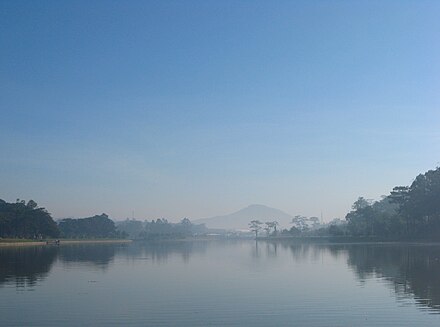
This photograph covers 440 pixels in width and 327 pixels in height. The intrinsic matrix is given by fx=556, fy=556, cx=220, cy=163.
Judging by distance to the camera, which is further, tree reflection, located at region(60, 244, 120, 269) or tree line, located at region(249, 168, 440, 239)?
tree line, located at region(249, 168, 440, 239)

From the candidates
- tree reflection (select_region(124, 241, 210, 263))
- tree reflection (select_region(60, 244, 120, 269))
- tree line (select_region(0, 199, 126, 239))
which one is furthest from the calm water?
tree line (select_region(0, 199, 126, 239))

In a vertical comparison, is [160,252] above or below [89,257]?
below

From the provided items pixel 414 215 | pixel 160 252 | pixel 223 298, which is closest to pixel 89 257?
pixel 160 252

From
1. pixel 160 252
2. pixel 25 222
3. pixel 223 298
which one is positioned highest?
pixel 25 222

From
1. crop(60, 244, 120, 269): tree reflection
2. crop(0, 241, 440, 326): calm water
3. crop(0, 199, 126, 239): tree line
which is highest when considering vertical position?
crop(0, 199, 126, 239): tree line

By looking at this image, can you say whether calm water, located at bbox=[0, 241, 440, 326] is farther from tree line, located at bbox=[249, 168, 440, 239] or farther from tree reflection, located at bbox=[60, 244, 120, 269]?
tree line, located at bbox=[249, 168, 440, 239]

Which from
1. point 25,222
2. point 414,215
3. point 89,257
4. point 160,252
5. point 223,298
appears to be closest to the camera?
point 223,298

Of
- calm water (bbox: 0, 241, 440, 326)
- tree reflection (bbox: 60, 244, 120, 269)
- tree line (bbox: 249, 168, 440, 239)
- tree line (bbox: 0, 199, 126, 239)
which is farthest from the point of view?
tree line (bbox: 0, 199, 126, 239)

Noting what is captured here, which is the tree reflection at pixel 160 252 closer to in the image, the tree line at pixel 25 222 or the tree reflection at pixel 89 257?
the tree reflection at pixel 89 257

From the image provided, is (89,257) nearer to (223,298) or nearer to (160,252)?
(160,252)

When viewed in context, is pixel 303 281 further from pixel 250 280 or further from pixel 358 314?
pixel 358 314

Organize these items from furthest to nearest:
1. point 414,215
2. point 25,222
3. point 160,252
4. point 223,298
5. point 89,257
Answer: point 25,222
point 414,215
point 160,252
point 89,257
point 223,298

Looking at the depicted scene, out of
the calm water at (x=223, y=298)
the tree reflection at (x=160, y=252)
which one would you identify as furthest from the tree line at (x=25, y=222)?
the calm water at (x=223, y=298)

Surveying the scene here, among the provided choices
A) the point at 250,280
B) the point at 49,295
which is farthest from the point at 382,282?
the point at 49,295
